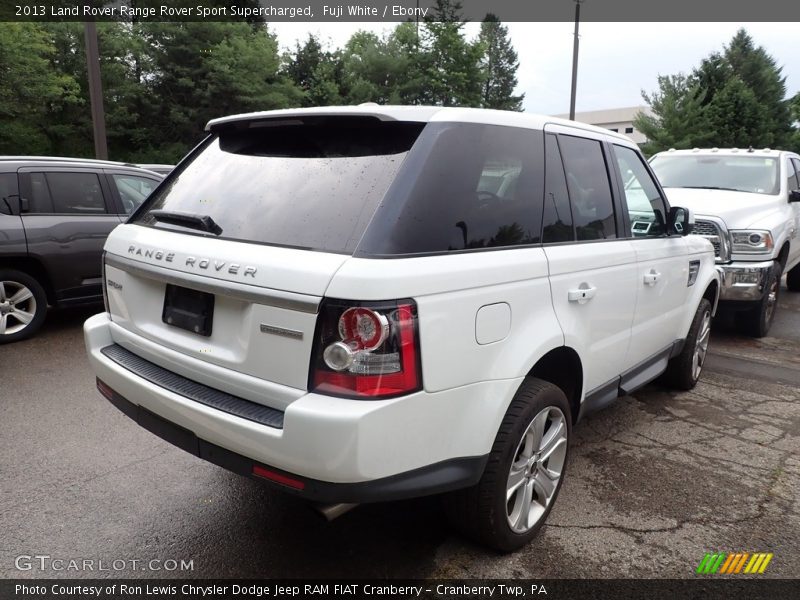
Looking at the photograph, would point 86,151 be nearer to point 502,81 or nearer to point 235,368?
point 235,368

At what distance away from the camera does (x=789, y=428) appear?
417 centimetres

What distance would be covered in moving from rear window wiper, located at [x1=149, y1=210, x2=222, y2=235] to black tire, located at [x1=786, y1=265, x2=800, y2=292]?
10.1 m

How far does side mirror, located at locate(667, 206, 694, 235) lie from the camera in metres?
3.88

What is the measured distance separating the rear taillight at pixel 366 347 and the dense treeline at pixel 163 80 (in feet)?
70.5

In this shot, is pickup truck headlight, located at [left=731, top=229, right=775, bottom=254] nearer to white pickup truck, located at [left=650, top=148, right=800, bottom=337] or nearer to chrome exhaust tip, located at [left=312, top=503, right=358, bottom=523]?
white pickup truck, located at [left=650, top=148, right=800, bottom=337]

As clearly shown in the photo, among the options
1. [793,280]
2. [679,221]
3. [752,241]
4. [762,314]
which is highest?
[679,221]

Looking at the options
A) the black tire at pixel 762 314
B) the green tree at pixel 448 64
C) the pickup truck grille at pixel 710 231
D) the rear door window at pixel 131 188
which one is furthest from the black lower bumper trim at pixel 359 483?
the green tree at pixel 448 64

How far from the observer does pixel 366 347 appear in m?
1.92

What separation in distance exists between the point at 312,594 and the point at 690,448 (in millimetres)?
2663

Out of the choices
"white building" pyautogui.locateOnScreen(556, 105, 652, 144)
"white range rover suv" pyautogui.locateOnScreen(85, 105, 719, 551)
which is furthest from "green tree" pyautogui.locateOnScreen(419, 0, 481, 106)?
"white range rover suv" pyautogui.locateOnScreen(85, 105, 719, 551)

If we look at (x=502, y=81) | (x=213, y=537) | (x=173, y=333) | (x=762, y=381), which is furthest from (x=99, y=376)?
(x=502, y=81)

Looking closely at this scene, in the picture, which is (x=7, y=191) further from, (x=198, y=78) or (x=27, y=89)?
(x=198, y=78)

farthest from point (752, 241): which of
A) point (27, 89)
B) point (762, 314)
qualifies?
point (27, 89)

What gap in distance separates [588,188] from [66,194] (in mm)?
5310
